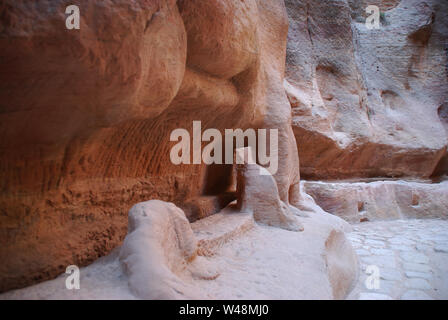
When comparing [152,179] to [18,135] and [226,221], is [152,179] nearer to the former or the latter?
[226,221]

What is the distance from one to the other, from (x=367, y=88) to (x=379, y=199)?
12.4ft

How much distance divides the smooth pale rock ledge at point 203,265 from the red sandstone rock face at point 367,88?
4.49 m

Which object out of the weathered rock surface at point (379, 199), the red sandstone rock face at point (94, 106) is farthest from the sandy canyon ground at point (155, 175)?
the weathered rock surface at point (379, 199)

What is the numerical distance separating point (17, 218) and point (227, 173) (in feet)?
11.1

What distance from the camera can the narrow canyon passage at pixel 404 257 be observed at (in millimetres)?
3535

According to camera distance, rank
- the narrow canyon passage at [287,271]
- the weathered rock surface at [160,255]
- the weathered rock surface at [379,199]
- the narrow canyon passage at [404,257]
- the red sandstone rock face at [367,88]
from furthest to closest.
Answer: the red sandstone rock face at [367,88] → the weathered rock surface at [379,199] → the narrow canyon passage at [404,257] → the narrow canyon passage at [287,271] → the weathered rock surface at [160,255]

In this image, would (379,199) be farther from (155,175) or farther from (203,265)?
(203,265)

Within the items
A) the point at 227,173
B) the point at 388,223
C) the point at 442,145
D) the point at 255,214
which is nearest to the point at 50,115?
the point at 255,214

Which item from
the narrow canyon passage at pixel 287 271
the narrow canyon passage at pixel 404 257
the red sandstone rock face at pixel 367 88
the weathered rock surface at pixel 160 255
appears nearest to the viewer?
the weathered rock surface at pixel 160 255

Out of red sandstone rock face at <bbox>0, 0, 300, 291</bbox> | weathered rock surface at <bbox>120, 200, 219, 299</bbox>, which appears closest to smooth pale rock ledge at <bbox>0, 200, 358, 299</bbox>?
weathered rock surface at <bbox>120, 200, 219, 299</bbox>

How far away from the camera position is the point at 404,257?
4773 mm

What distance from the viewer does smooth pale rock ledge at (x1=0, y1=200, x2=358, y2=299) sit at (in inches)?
62.4

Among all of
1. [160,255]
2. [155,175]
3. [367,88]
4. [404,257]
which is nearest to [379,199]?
[404,257]

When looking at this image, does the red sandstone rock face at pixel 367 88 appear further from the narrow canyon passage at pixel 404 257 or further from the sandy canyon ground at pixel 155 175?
the sandy canyon ground at pixel 155 175
